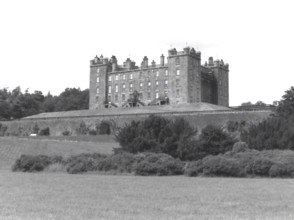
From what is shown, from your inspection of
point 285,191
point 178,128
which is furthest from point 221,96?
point 285,191

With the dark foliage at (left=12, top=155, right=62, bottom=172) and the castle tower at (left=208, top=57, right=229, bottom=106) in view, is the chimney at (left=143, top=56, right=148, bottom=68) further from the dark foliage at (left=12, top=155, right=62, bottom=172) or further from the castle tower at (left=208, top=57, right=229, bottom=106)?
the dark foliage at (left=12, top=155, right=62, bottom=172)

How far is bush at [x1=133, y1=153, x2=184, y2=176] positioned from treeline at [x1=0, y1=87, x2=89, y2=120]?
2645 inches

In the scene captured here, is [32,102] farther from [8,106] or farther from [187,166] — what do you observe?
[187,166]

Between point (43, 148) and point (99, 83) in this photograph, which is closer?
point (43, 148)

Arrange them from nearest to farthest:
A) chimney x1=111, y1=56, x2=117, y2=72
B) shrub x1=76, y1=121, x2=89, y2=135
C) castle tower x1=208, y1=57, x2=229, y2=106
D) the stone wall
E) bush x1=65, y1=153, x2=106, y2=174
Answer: bush x1=65, y1=153, x2=106, y2=174, the stone wall, shrub x1=76, y1=121, x2=89, y2=135, castle tower x1=208, y1=57, x2=229, y2=106, chimney x1=111, y1=56, x2=117, y2=72

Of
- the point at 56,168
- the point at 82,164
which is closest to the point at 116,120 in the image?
the point at 56,168

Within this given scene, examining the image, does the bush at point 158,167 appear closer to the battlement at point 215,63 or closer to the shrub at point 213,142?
the shrub at point 213,142

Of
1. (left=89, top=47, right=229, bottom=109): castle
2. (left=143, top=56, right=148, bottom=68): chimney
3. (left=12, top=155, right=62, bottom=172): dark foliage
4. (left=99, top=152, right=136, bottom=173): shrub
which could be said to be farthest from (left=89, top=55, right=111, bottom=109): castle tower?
(left=99, top=152, right=136, bottom=173): shrub

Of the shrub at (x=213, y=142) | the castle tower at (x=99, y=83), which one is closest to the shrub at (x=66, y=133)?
the castle tower at (x=99, y=83)

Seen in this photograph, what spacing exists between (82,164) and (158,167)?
349 centimetres

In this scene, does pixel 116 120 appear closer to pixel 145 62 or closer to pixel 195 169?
pixel 145 62

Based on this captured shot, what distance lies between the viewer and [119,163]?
72.4 ft

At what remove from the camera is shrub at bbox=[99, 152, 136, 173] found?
21.7 metres

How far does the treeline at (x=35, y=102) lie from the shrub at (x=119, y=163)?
214 ft
